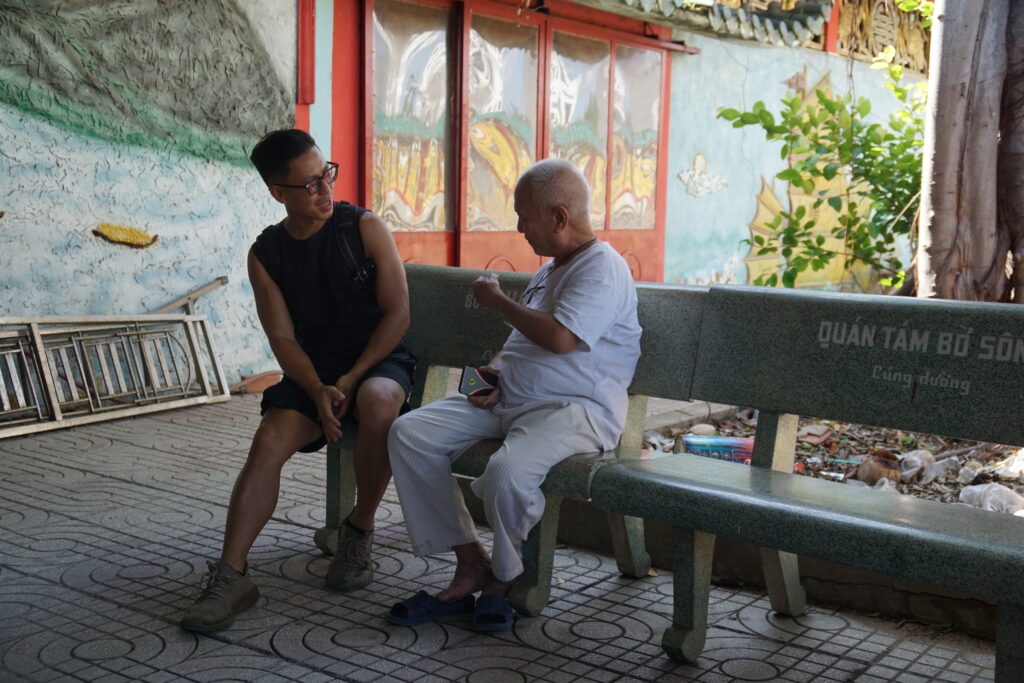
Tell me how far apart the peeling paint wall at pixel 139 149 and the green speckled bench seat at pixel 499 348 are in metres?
3.17

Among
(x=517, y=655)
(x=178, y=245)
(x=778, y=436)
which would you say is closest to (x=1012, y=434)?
(x=778, y=436)

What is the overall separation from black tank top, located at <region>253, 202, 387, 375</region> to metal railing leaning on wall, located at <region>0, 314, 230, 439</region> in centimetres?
285

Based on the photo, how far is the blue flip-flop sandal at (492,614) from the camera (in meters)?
3.15

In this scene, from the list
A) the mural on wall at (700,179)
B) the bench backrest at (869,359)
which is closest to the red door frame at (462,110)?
the mural on wall at (700,179)

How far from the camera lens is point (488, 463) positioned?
10.1 ft

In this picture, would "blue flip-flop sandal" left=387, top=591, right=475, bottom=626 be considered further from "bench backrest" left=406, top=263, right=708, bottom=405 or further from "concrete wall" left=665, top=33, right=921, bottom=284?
"concrete wall" left=665, top=33, right=921, bottom=284

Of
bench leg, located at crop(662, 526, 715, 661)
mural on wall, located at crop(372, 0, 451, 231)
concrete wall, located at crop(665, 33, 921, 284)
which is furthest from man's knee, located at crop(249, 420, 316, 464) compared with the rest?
concrete wall, located at crop(665, 33, 921, 284)

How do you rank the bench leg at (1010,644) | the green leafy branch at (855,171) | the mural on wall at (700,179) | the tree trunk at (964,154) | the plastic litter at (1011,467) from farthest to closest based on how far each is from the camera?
the mural on wall at (700,179) → the green leafy branch at (855,171) → the tree trunk at (964,154) → the plastic litter at (1011,467) → the bench leg at (1010,644)

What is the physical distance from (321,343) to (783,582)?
1665mm

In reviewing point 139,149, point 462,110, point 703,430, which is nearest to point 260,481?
point 703,430

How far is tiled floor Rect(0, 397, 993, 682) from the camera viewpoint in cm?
289

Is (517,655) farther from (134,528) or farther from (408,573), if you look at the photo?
(134,528)

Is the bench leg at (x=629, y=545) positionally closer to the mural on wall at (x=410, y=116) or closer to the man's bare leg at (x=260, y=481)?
the man's bare leg at (x=260, y=481)

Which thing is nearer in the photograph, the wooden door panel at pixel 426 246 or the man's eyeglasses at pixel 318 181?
the man's eyeglasses at pixel 318 181
